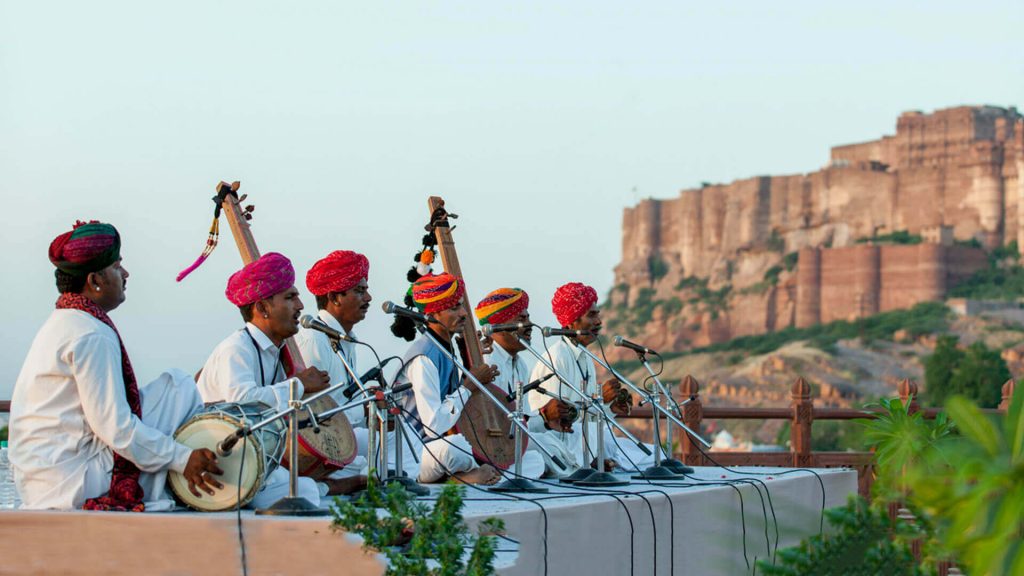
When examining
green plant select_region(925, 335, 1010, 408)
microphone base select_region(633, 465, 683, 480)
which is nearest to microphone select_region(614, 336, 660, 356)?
microphone base select_region(633, 465, 683, 480)

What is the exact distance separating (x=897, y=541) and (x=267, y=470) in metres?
1.91

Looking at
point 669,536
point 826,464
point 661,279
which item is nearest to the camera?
point 669,536

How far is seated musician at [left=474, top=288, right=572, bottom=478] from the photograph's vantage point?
22.9ft

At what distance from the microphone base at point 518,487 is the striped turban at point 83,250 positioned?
170 centimetres

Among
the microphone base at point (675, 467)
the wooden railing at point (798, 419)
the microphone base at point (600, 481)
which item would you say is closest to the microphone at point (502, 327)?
the microphone base at point (600, 481)

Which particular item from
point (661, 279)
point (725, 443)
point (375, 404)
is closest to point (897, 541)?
point (375, 404)

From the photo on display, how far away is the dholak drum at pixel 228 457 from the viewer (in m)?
4.52

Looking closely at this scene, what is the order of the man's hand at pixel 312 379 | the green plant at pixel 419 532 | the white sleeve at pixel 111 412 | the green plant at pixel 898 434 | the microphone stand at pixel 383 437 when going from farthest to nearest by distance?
the green plant at pixel 898 434 → the man's hand at pixel 312 379 → the microphone stand at pixel 383 437 → the white sleeve at pixel 111 412 → the green plant at pixel 419 532

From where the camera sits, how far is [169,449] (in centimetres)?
455

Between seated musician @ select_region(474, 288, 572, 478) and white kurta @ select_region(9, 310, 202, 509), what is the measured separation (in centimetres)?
252

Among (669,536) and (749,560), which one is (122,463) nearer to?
(669,536)

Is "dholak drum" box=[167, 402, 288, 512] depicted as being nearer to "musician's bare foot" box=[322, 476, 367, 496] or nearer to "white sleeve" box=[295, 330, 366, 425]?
"musician's bare foot" box=[322, 476, 367, 496]

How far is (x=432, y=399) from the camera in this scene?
6.36 meters

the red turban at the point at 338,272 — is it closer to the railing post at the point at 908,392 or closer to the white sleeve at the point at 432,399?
the white sleeve at the point at 432,399
